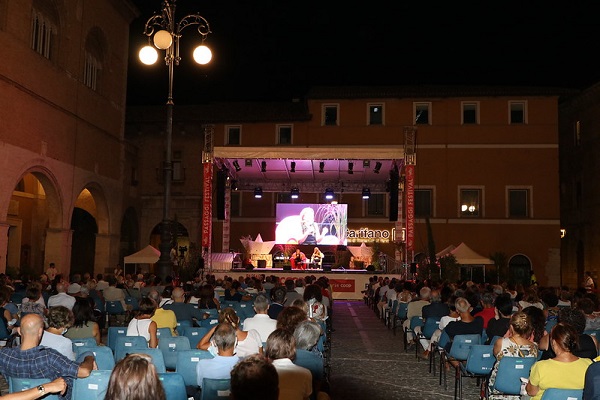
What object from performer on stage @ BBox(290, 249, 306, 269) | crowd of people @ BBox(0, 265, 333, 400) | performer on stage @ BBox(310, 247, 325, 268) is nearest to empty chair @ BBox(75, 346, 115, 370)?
crowd of people @ BBox(0, 265, 333, 400)

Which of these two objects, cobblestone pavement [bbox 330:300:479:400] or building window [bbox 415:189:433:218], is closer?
cobblestone pavement [bbox 330:300:479:400]

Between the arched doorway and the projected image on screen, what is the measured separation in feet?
30.9

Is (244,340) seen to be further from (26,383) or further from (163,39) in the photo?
(163,39)

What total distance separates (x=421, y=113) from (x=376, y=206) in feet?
18.0

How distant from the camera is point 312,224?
1034 inches

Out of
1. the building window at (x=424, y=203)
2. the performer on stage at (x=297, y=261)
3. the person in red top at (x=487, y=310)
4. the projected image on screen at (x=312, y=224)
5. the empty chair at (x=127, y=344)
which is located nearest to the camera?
the empty chair at (x=127, y=344)

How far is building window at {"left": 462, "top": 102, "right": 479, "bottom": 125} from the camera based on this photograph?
3138 cm

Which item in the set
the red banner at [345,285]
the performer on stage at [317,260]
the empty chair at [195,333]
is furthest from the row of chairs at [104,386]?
the performer on stage at [317,260]

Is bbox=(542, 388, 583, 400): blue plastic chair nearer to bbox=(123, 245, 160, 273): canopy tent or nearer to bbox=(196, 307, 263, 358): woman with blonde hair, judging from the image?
bbox=(196, 307, 263, 358): woman with blonde hair

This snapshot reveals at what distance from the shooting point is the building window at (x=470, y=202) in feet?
101

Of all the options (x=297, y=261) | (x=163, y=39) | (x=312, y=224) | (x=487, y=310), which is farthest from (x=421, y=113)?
(x=487, y=310)

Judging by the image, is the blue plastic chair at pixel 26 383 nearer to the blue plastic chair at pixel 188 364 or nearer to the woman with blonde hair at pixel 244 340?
the blue plastic chair at pixel 188 364

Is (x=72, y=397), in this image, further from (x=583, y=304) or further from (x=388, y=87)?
(x=388, y=87)

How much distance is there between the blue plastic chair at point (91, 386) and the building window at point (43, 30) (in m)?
18.1
